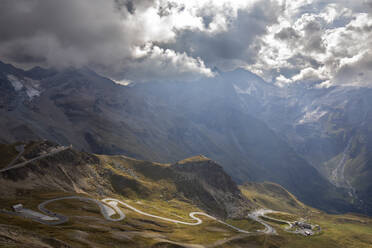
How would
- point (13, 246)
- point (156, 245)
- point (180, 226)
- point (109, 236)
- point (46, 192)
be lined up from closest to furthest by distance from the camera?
point (13, 246)
point (109, 236)
point (156, 245)
point (46, 192)
point (180, 226)

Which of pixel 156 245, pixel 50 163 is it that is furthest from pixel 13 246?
pixel 50 163

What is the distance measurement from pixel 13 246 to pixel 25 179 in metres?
121

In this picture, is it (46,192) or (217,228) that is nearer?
(46,192)

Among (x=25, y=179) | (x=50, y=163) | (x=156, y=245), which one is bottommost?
(x=156, y=245)

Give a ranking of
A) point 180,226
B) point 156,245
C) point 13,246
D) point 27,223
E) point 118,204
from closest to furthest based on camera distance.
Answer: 1. point 13,246
2. point 27,223
3. point 156,245
4. point 180,226
5. point 118,204

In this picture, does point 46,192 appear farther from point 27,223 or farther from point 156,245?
point 156,245

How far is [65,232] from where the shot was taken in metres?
94.4

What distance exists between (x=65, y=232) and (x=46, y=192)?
81339mm

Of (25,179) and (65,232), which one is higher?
(25,179)

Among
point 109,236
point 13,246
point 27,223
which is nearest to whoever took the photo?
point 13,246

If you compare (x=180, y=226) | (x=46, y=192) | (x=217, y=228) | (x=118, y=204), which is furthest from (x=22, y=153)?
(x=217, y=228)

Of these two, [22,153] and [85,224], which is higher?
[22,153]

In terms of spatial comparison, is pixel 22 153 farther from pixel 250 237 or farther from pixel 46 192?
pixel 250 237

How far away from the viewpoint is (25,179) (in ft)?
554
